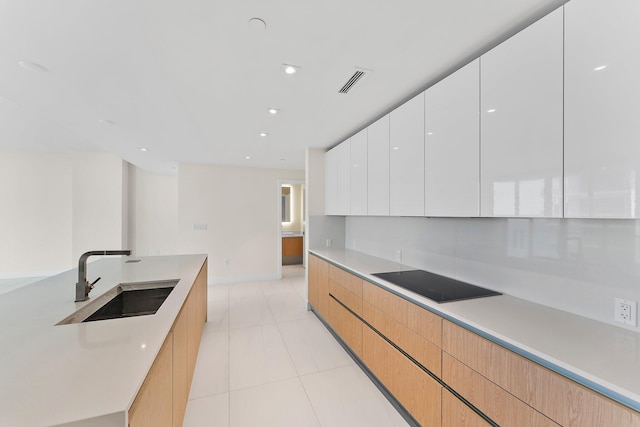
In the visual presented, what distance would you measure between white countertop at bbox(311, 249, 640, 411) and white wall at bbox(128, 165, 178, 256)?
653 centimetres

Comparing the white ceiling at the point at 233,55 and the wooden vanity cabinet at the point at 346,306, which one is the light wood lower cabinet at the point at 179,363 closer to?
the wooden vanity cabinet at the point at 346,306

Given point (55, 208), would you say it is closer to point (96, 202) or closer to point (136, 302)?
point (96, 202)

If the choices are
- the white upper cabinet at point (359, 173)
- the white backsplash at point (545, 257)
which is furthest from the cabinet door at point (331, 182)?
the white backsplash at point (545, 257)

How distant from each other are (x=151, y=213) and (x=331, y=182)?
534 centimetres

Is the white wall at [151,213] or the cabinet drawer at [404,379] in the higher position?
the white wall at [151,213]

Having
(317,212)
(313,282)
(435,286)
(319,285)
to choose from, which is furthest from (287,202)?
(435,286)

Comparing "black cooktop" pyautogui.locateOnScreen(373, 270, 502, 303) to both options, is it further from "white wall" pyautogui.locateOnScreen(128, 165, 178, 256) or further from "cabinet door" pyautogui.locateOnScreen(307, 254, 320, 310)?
"white wall" pyautogui.locateOnScreen(128, 165, 178, 256)

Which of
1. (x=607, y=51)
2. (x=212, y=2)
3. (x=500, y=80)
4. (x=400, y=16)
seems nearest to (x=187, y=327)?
(x=212, y=2)

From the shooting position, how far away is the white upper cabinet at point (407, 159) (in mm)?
1983

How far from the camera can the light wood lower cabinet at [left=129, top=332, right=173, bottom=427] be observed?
2.76 ft

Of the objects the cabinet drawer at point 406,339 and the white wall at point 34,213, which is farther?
the white wall at point 34,213

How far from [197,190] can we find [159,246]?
260cm

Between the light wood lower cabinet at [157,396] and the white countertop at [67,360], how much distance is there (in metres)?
0.07

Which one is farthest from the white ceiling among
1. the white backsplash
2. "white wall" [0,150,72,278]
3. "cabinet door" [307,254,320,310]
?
"white wall" [0,150,72,278]
